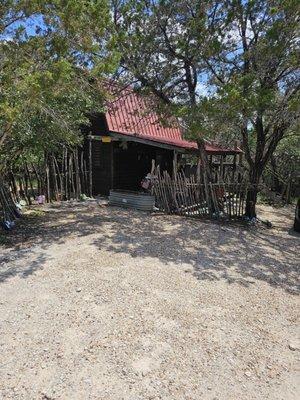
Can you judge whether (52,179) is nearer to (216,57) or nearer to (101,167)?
(101,167)

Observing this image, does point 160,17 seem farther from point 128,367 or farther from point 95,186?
point 128,367

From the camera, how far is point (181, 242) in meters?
7.45

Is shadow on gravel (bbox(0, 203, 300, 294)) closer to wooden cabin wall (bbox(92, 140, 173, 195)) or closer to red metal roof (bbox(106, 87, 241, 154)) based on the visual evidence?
red metal roof (bbox(106, 87, 241, 154))

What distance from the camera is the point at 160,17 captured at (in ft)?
29.9

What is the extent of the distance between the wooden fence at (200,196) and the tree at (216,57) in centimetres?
195

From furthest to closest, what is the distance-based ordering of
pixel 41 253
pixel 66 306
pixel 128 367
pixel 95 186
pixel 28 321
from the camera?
pixel 95 186, pixel 41 253, pixel 66 306, pixel 28 321, pixel 128 367

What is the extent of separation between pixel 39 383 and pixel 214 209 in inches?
322

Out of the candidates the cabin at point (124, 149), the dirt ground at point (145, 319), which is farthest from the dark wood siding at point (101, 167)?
the dirt ground at point (145, 319)

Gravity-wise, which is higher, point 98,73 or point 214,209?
point 98,73

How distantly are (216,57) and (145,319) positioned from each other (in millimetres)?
7503

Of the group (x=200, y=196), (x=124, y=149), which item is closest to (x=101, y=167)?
(x=124, y=149)

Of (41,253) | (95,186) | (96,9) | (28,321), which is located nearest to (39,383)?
(28,321)

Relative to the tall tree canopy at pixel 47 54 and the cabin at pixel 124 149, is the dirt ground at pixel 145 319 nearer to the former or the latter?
the tall tree canopy at pixel 47 54

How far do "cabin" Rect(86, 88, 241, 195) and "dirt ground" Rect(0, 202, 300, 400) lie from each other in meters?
6.31
